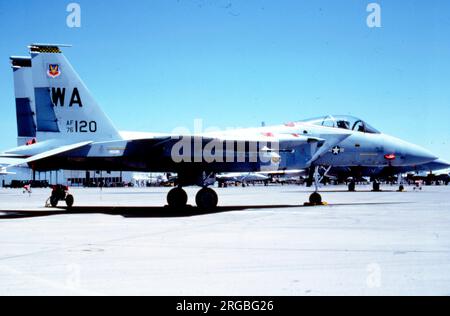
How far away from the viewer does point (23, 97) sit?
57.9 feet

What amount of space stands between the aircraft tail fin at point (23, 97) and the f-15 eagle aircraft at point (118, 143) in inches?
1.3

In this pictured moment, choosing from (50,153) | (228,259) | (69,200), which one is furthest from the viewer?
(69,200)

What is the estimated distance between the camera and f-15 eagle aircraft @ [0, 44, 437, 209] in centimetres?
1456

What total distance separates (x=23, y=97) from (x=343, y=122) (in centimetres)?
1179

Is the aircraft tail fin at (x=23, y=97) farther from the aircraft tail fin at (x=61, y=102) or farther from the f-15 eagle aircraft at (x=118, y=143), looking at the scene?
the aircraft tail fin at (x=61, y=102)

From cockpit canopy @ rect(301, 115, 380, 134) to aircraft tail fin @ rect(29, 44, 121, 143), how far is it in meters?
7.48

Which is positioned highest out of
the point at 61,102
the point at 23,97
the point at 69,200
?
the point at 23,97

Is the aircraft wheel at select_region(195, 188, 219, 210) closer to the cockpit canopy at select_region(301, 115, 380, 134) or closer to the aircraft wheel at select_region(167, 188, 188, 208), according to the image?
the aircraft wheel at select_region(167, 188, 188, 208)

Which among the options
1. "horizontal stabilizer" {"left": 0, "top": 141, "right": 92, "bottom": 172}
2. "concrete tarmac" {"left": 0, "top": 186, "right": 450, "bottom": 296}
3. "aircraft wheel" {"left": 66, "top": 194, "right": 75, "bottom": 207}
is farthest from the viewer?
"aircraft wheel" {"left": 66, "top": 194, "right": 75, "bottom": 207}

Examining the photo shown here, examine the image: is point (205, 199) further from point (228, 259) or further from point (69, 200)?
point (228, 259)

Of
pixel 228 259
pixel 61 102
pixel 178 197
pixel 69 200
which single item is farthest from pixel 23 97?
pixel 228 259

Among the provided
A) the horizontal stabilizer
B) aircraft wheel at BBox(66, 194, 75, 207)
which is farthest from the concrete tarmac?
aircraft wheel at BBox(66, 194, 75, 207)
